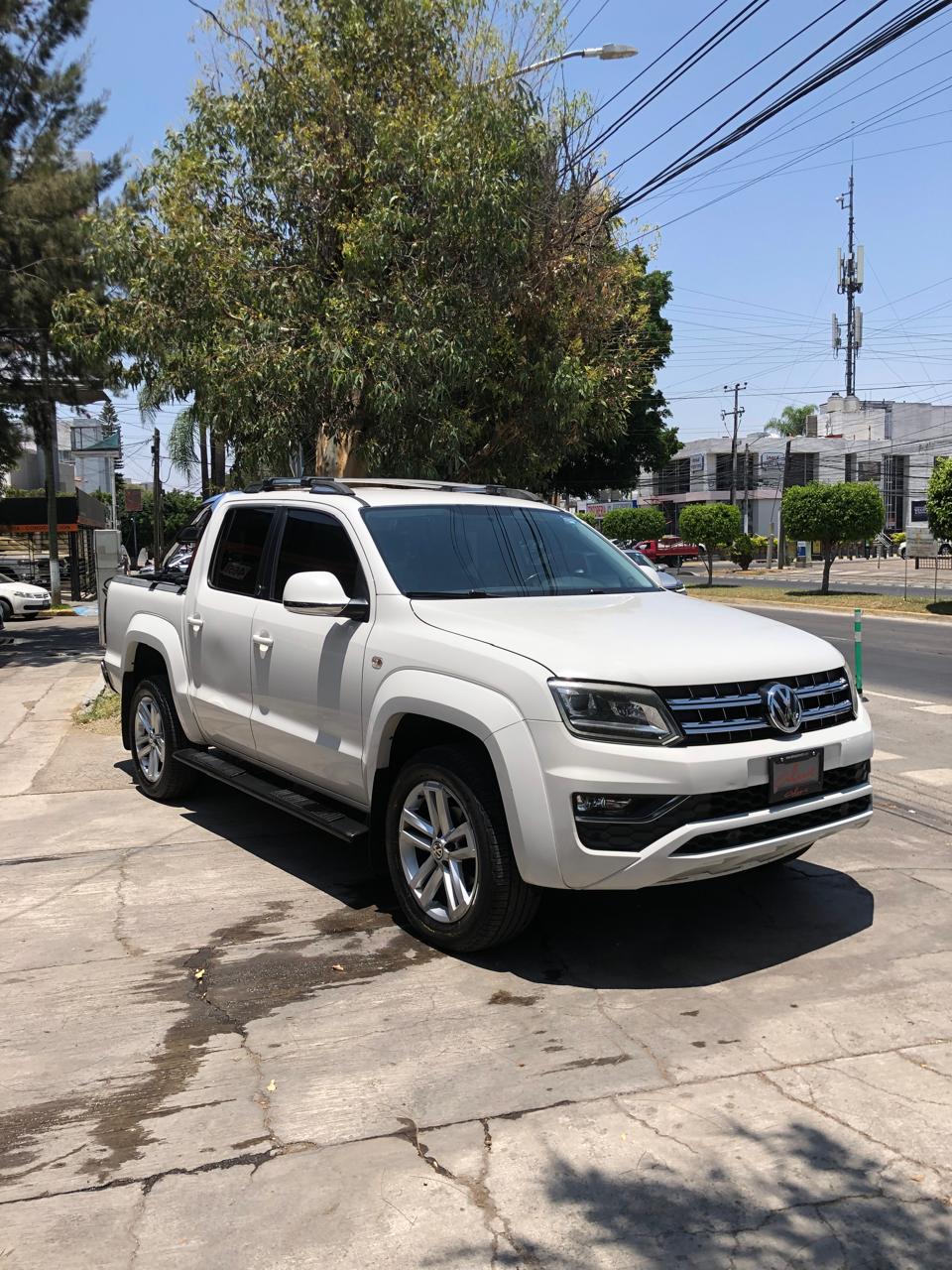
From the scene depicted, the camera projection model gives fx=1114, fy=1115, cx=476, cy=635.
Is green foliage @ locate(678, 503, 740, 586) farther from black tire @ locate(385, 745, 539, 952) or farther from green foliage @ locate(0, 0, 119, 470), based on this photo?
black tire @ locate(385, 745, 539, 952)

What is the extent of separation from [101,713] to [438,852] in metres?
7.46

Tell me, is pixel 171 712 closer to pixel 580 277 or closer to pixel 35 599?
pixel 580 277

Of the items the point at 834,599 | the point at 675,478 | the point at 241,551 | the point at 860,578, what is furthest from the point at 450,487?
the point at 675,478

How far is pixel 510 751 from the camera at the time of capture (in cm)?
406

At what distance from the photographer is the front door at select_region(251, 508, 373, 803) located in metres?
4.96

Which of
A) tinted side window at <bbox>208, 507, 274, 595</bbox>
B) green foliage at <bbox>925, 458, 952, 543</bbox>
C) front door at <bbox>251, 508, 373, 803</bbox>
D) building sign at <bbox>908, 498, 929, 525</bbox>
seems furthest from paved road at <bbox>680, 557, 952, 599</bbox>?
front door at <bbox>251, 508, 373, 803</bbox>

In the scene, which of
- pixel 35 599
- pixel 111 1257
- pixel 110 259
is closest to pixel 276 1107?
pixel 111 1257

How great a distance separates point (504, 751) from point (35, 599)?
88.0ft

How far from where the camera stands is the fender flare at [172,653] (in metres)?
6.48

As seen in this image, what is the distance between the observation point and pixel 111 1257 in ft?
8.86

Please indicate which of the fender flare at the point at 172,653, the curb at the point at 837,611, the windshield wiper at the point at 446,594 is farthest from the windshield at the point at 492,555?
Result: the curb at the point at 837,611

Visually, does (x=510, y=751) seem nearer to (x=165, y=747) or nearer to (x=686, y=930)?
(x=686, y=930)

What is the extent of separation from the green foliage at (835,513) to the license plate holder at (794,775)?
3102cm

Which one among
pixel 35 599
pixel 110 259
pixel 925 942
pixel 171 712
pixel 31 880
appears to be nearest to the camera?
pixel 925 942
